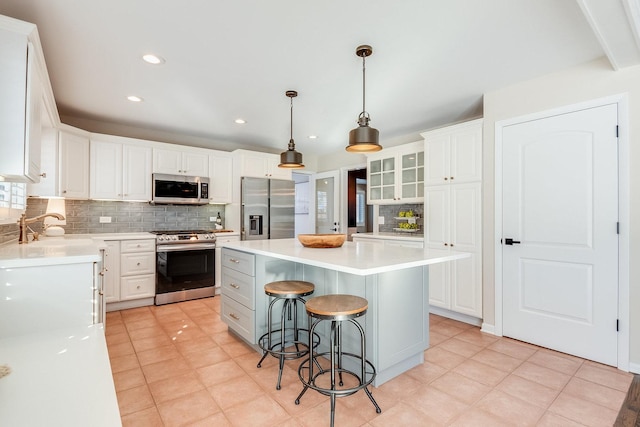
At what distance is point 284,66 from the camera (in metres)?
2.65

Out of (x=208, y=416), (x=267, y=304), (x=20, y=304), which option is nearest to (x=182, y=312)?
(x=267, y=304)

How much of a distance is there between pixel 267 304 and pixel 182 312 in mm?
1702

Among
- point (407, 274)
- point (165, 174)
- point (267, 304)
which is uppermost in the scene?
point (165, 174)

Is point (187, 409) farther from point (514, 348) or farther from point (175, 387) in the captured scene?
point (514, 348)

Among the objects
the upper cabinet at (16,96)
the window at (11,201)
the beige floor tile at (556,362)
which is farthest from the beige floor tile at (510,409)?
the window at (11,201)

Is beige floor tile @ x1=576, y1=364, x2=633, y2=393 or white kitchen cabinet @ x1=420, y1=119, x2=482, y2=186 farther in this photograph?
white kitchen cabinet @ x1=420, y1=119, x2=482, y2=186

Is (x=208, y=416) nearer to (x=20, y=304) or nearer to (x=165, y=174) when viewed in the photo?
(x=20, y=304)

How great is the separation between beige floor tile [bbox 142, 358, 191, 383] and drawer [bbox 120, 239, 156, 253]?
1894 millimetres

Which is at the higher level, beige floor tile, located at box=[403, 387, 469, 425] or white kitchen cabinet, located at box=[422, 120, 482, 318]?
white kitchen cabinet, located at box=[422, 120, 482, 318]

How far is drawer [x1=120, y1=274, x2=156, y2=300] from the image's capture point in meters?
3.84

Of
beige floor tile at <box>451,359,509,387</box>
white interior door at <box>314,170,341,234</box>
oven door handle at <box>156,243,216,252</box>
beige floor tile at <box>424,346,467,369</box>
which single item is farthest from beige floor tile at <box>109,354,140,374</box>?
white interior door at <box>314,170,341,234</box>

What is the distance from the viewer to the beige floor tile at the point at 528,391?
6.56 ft

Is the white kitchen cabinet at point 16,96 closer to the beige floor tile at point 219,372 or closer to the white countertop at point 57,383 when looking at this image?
the white countertop at point 57,383

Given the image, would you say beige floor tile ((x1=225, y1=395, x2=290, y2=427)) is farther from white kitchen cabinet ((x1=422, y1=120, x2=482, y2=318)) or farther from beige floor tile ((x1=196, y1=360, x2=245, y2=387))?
white kitchen cabinet ((x1=422, y1=120, x2=482, y2=318))
